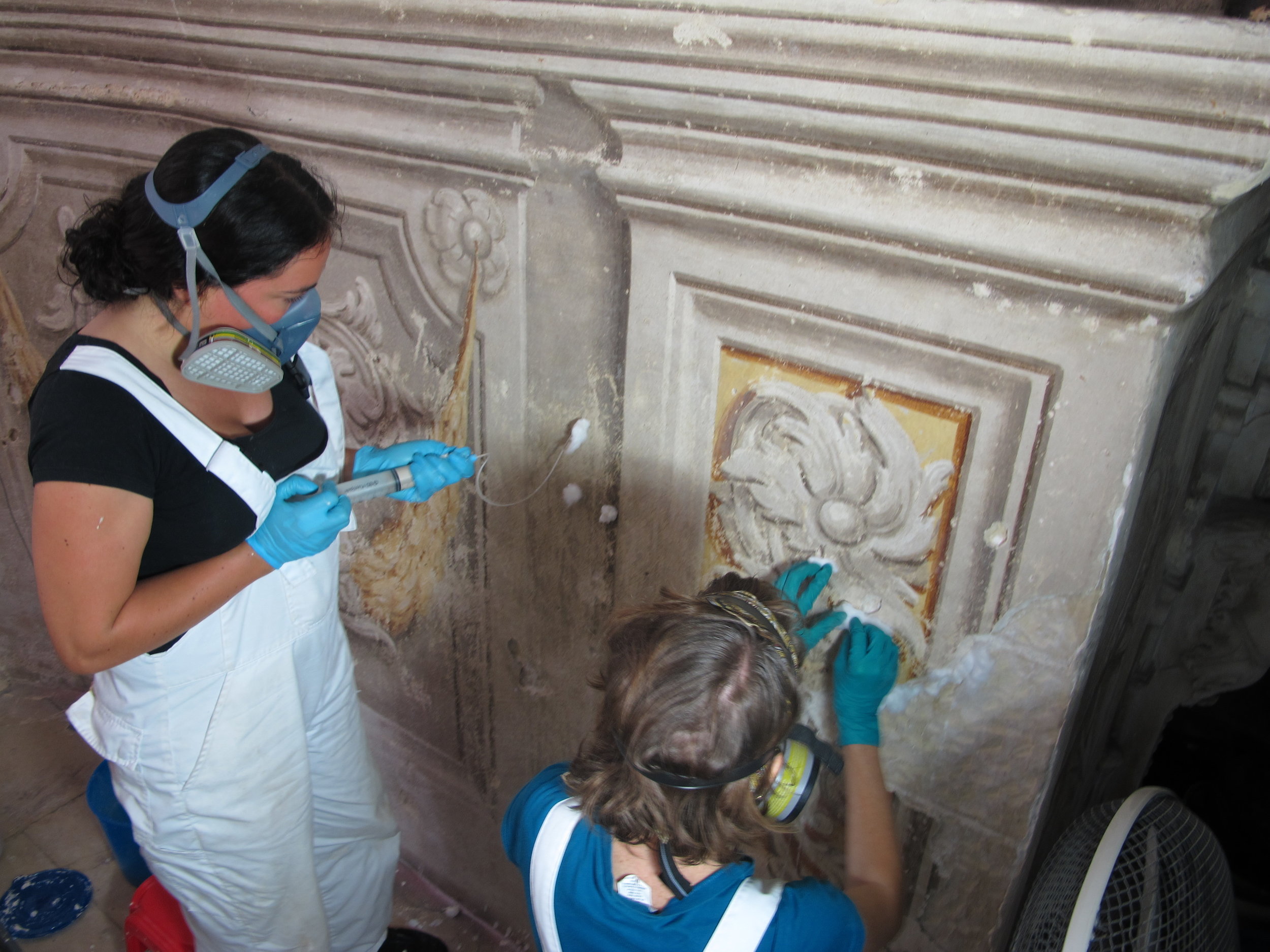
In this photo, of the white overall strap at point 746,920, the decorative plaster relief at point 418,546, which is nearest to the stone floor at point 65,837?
the decorative plaster relief at point 418,546

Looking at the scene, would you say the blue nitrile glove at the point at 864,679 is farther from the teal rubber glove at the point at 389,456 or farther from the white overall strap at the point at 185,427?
the white overall strap at the point at 185,427

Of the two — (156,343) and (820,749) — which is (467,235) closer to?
(156,343)

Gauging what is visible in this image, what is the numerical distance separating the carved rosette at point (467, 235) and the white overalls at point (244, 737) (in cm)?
37

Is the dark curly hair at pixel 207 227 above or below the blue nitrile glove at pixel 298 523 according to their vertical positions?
above

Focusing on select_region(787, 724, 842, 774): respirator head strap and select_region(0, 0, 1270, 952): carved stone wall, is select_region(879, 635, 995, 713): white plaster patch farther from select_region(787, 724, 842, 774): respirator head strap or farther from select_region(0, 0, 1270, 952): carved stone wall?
select_region(787, 724, 842, 774): respirator head strap

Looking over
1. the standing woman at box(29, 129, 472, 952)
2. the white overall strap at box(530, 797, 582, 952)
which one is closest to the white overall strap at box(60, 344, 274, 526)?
the standing woman at box(29, 129, 472, 952)

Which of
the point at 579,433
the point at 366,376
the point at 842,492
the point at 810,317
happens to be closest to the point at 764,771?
the point at 842,492

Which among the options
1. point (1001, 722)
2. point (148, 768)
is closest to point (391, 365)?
point (148, 768)

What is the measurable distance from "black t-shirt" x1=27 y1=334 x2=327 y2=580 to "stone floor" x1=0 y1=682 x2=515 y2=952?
1534 mm

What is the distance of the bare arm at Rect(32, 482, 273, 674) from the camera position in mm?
1276

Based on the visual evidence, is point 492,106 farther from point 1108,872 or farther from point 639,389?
point 1108,872

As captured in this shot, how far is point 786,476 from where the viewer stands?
1.42 meters

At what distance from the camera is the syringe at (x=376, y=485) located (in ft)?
4.99

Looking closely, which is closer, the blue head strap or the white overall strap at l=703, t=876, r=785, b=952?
the white overall strap at l=703, t=876, r=785, b=952
